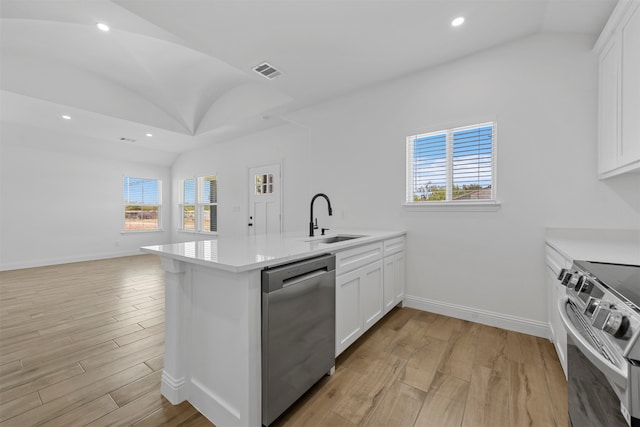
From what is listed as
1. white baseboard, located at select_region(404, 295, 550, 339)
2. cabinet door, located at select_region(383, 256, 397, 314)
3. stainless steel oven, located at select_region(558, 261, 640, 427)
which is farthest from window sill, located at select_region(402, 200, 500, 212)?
stainless steel oven, located at select_region(558, 261, 640, 427)

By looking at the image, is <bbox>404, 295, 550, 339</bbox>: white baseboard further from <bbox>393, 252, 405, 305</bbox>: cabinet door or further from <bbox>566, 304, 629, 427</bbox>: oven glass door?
<bbox>566, 304, 629, 427</bbox>: oven glass door

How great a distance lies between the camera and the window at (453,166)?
8.99 feet

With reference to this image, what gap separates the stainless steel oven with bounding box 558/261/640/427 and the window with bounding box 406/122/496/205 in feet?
5.30

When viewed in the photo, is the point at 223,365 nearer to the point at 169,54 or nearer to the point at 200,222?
the point at 169,54

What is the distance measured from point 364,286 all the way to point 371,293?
0.58ft

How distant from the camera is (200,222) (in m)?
6.93

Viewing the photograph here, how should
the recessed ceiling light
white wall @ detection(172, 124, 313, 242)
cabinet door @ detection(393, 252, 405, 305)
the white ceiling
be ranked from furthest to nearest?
white wall @ detection(172, 124, 313, 242) → cabinet door @ detection(393, 252, 405, 305) → the recessed ceiling light → the white ceiling

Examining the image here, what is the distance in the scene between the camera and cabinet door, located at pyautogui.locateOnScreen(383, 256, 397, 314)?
269 centimetres

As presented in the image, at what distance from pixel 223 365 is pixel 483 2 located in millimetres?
3178

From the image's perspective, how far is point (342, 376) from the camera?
1875 millimetres

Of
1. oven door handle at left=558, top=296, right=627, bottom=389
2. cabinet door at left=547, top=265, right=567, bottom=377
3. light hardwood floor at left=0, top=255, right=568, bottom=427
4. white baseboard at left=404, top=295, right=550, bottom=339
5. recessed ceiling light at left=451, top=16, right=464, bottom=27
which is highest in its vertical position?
recessed ceiling light at left=451, top=16, right=464, bottom=27

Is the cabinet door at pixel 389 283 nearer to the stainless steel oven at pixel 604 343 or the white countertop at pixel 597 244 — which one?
the white countertop at pixel 597 244

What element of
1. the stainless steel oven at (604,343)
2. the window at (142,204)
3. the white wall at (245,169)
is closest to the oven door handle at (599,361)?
the stainless steel oven at (604,343)

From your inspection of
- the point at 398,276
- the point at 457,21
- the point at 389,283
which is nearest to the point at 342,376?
the point at 389,283
